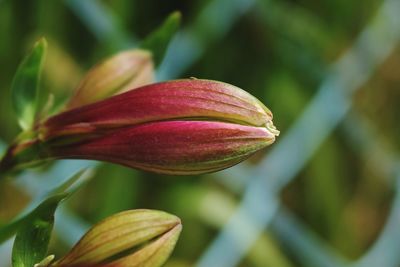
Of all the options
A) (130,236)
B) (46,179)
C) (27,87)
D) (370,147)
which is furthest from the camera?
(370,147)

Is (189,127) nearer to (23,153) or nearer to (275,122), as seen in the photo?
(23,153)

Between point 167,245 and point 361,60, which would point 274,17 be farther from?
point 167,245

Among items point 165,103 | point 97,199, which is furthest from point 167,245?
point 97,199

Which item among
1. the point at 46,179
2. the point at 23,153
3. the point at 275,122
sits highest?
the point at 23,153

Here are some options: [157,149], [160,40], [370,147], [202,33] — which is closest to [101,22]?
[202,33]

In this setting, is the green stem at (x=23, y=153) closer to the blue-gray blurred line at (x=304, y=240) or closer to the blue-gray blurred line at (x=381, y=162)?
the blue-gray blurred line at (x=304, y=240)

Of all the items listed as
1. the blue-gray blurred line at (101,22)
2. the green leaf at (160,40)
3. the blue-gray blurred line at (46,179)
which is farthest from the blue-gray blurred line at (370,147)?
the green leaf at (160,40)

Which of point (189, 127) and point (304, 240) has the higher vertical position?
point (189, 127)
